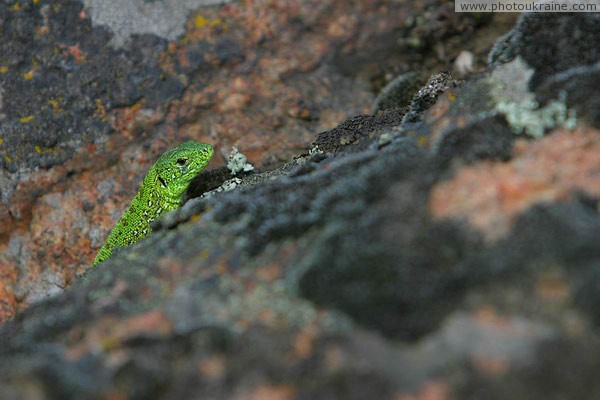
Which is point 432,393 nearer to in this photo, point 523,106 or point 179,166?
point 523,106

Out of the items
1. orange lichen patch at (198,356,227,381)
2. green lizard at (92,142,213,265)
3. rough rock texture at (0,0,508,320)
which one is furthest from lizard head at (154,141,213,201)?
orange lichen patch at (198,356,227,381)

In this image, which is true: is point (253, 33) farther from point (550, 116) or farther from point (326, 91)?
point (550, 116)

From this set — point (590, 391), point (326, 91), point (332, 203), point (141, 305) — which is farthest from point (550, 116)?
point (326, 91)

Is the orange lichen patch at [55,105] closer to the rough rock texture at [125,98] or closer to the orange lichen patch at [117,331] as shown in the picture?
the rough rock texture at [125,98]

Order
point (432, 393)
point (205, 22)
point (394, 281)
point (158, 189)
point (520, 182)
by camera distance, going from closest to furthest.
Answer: point (432, 393) → point (394, 281) → point (520, 182) → point (158, 189) → point (205, 22)

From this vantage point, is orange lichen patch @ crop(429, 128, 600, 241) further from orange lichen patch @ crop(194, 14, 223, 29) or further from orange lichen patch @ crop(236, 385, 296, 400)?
orange lichen patch @ crop(194, 14, 223, 29)

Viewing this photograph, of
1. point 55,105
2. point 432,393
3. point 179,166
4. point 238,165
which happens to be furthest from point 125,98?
point 432,393

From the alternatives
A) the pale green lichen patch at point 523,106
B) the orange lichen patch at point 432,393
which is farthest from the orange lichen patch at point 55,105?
the orange lichen patch at point 432,393
